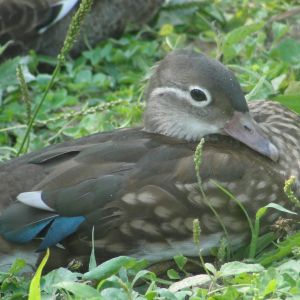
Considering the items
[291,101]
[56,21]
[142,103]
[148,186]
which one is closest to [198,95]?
[148,186]

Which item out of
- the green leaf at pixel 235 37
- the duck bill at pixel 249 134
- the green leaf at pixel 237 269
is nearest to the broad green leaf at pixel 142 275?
the green leaf at pixel 237 269

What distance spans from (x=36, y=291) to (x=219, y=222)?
0.84 m

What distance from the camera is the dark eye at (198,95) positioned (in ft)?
14.7

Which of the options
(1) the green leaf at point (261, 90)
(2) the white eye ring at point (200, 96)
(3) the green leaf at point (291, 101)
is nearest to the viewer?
(2) the white eye ring at point (200, 96)

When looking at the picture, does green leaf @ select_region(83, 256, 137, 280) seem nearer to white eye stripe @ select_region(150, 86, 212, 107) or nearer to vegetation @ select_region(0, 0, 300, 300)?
vegetation @ select_region(0, 0, 300, 300)

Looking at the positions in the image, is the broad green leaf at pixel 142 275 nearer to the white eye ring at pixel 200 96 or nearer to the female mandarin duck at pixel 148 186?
the female mandarin duck at pixel 148 186

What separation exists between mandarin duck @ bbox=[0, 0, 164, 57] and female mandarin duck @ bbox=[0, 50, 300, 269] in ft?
6.91

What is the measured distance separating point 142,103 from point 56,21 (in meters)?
1.41

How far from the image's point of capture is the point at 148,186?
13.8 feet

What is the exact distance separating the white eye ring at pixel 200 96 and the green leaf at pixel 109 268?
813mm

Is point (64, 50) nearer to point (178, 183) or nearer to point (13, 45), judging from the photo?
point (178, 183)

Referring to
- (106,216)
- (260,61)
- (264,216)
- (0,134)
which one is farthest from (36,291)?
(260,61)

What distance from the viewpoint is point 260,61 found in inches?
238

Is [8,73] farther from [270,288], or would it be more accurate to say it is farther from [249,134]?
[270,288]
